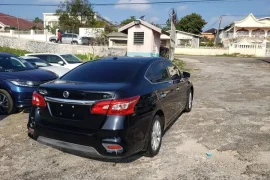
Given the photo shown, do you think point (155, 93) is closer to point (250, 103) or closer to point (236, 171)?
point (236, 171)

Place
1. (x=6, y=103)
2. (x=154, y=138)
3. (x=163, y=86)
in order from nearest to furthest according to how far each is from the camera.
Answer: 1. (x=154, y=138)
2. (x=163, y=86)
3. (x=6, y=103)

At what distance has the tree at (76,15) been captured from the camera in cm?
4547

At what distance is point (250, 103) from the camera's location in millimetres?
8258

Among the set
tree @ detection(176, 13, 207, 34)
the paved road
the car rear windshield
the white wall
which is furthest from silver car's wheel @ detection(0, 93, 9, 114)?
tree @ detection(176, 13, 207, 34)

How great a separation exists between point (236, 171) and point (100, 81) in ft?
7.37

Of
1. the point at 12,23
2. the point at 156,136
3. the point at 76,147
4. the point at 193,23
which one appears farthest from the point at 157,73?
the point at 12,23

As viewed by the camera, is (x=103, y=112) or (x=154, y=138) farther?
(x=154, y=138)

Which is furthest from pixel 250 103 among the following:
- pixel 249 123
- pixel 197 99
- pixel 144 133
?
pixel 144 133

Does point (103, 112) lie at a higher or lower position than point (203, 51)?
lower

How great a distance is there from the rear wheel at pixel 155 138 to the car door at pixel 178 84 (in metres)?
1.19

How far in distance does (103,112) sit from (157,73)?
5.31ft

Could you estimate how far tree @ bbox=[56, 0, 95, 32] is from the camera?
4547 cm

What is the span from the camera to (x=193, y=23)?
198ft

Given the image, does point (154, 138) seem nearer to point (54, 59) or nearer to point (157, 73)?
point (157, 73)
